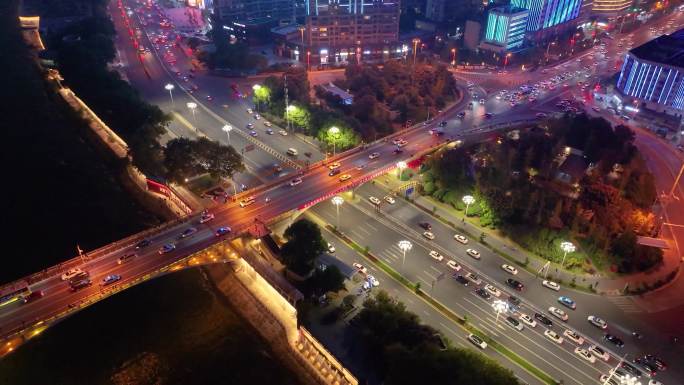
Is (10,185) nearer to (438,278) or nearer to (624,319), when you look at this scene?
(438,278)

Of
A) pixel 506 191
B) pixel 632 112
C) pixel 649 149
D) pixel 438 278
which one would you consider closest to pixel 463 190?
pixel 506 191

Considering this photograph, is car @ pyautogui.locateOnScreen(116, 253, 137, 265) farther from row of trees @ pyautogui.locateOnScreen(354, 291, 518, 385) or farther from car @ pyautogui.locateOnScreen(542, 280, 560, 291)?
car @ pyautogui.locateOnScreen(542, 280, 560, 291)

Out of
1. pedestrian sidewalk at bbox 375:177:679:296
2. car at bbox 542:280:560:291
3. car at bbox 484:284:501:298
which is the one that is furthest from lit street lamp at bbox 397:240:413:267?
car at bbox 542:280:560:291

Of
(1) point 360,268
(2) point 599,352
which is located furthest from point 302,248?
(2) point 599,352

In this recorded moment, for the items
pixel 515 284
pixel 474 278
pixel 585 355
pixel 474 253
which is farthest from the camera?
pixel 474 253

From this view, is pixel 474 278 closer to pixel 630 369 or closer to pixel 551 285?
pixel 551 285
